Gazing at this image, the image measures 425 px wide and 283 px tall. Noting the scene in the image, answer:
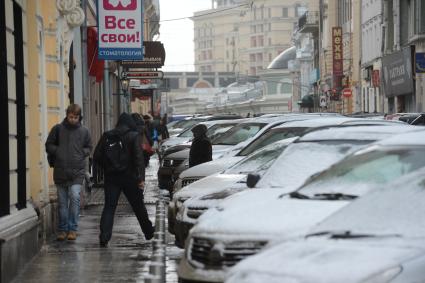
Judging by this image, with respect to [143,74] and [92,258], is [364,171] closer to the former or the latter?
[92,258]

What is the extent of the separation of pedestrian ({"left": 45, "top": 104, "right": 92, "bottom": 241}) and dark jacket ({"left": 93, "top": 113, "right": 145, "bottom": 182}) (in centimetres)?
40

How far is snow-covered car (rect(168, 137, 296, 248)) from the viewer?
12062 millimetres

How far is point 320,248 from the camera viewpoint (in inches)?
267

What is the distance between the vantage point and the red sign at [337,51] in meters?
69.8

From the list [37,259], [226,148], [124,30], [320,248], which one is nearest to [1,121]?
[37,259]

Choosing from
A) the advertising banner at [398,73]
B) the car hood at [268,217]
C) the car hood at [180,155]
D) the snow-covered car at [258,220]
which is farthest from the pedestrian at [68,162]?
the advertising banner at [398,73]

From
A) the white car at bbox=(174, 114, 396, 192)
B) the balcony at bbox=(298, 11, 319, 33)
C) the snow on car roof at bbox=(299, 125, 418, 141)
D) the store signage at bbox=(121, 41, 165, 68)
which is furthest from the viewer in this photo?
the balcony at bbox=(298, 11, 319, 33)

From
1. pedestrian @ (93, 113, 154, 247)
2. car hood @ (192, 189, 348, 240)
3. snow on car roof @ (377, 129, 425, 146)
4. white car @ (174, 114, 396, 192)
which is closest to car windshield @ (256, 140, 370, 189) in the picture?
car hood @ (192, 189, 348, 240)

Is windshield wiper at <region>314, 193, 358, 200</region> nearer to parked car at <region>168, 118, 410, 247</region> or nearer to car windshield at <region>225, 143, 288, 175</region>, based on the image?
parked car at <region>168, 118, 410, 247</region>

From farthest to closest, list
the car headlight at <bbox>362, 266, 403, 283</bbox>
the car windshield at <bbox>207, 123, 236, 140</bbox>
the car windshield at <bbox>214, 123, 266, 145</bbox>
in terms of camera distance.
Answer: the car windshield at <bbox>207, 123, 236, 140</bbox> < the car windshield at <bbox>214, 123, 266, 145</bbox> < the car headlight at <bbox>362, 266, 403, 283</bbox>

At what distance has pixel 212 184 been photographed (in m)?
13.7

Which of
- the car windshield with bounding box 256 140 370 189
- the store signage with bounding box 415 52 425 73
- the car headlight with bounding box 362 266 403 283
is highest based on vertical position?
the store signage with bounding box 415 52 425 73

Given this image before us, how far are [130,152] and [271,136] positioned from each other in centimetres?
309

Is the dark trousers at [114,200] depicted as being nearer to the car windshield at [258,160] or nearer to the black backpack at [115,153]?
the black backpack at [115,153]
